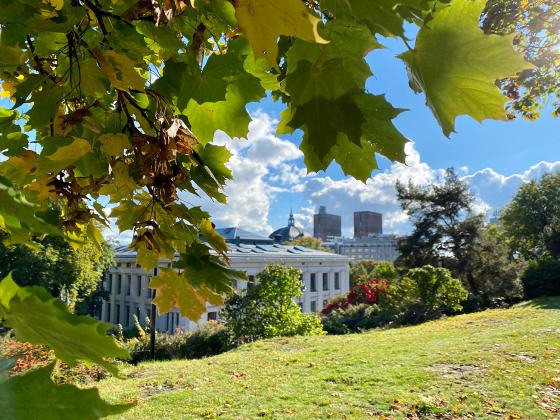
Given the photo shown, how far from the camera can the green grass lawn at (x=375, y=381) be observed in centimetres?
481

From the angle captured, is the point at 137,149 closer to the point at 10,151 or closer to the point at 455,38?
the point at 10,151

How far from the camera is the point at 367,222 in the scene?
92125mm

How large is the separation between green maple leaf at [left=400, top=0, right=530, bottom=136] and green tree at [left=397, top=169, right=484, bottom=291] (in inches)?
842

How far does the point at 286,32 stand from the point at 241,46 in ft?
2.13

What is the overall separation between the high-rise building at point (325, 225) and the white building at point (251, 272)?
172ft

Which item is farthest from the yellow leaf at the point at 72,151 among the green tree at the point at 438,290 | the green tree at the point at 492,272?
the green tree at the point at 492,272

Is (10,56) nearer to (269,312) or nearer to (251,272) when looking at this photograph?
(269,312)

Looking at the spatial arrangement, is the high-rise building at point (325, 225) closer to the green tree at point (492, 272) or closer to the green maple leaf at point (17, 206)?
the green tree at point (492, 272)

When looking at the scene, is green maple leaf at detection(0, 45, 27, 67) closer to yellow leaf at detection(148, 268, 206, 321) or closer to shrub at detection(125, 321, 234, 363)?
yellow leaf at detection(148, 268, 206, 321)

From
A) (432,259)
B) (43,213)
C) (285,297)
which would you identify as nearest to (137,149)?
(43,213)

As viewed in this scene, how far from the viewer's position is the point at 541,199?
88.7 feet

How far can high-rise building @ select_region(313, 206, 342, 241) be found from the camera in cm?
8856

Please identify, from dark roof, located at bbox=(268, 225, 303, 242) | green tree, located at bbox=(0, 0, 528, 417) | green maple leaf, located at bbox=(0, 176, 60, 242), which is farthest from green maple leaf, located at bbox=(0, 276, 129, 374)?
dark roof, located at bbox=(268, 225, 303, 242)

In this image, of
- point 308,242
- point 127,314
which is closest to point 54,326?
point 127,314
